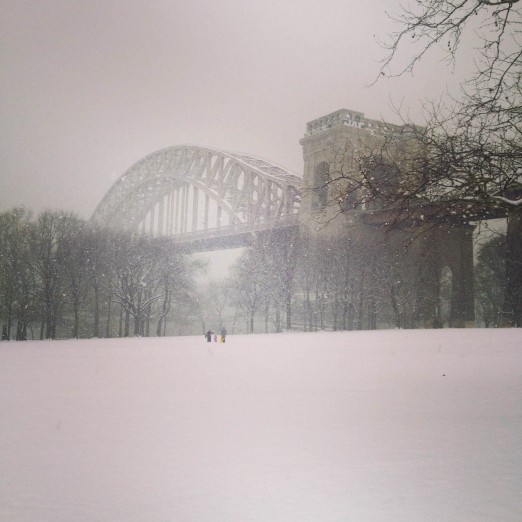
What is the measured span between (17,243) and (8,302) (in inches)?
191

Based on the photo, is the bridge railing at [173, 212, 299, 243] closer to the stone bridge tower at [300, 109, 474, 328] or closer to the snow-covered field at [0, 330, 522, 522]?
the stone bridge tower at [300, 109, 474, 328]

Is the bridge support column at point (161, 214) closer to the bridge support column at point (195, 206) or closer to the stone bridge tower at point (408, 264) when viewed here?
the bridge support column at point (195, 206)

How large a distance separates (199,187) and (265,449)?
265 feet

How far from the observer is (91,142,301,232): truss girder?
76438 millimetres

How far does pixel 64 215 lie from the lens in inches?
1884

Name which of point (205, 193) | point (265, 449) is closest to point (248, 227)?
point (205, 193)

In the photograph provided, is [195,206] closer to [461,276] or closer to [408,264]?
[461,276]

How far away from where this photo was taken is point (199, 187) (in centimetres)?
8562

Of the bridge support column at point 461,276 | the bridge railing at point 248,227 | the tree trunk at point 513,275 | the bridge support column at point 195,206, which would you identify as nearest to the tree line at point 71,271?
the bridge railing at point 248,227

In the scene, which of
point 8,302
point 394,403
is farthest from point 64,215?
point 394,403

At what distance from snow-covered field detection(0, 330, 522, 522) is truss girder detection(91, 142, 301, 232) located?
186ft

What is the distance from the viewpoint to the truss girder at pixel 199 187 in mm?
76438

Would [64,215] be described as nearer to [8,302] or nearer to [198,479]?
[8,302]

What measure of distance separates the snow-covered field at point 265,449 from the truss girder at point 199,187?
56.6 meters
